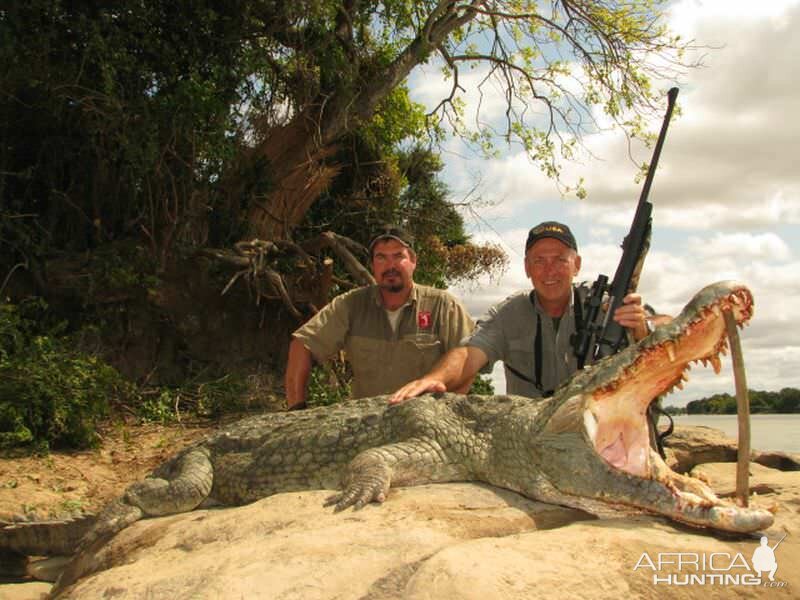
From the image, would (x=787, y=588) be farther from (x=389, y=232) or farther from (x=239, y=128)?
(x=239, y=128)

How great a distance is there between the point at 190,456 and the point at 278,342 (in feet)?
23.6

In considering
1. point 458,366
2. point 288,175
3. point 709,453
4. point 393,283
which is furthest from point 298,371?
point 288,175

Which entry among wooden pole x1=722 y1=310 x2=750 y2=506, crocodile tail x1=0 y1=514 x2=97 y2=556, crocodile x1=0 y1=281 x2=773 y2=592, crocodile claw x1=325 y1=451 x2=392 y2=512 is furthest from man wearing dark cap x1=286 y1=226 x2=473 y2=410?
wooden pole x1=722 y1=310 x2=750 y2=506

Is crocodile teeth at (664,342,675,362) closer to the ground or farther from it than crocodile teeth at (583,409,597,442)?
farther from it

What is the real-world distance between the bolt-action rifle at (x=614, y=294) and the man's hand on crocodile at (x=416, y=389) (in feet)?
3.09

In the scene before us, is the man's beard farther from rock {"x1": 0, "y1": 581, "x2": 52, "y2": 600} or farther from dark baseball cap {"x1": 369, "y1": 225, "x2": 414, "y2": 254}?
rock {"x1": 0, "y1": 581, "x2": 52, "y2": 600}

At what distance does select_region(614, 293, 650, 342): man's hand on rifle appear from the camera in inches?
157

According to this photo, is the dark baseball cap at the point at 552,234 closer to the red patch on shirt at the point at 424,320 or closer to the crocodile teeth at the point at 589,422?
the red patch on shirt at the point at 424,320

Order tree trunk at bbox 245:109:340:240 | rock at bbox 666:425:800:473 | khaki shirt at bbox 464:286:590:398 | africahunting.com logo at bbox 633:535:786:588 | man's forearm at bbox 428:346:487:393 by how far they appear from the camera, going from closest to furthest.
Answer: africahunting.com logo at bbox 633:535:786:588 → man's forearm at bbox 428:346:487:393 → khaki shirt at bbox 464:286:590:398 → rock at bbox 666:425:800:473 → tree trunk at bbox 245:109:340:240

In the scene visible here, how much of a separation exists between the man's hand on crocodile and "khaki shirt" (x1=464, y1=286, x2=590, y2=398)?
859 millimetres

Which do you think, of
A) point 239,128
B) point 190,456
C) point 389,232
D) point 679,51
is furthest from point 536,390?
point 679,51

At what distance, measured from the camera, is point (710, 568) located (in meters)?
2.39

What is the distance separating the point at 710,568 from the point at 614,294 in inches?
82.5

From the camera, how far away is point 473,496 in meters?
3.11
